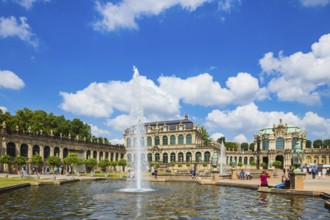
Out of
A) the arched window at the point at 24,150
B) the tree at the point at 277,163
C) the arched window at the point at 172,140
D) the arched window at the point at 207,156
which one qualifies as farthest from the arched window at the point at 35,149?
the tree at the point at 277,163

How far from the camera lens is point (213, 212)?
15117 millimetres

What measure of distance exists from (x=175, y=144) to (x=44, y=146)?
4368 centimetres

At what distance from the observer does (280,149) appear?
101875 mm

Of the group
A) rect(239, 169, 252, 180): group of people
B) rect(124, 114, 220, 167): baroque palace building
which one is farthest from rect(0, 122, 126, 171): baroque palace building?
rect(239, 169, 252, 180): group of people

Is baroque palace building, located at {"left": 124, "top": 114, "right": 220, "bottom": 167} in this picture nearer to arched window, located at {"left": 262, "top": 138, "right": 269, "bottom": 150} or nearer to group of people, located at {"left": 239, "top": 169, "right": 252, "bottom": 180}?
arched window, located at {"left": 262, "top": 138, "right": 269, "bottom": 150}

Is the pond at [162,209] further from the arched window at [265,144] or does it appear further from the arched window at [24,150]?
the arched window at [265,144]

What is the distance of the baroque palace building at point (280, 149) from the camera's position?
321 ft

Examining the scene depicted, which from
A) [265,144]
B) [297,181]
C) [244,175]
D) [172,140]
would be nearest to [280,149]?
[265,144]

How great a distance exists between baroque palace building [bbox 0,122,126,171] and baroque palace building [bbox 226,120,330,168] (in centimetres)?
4427

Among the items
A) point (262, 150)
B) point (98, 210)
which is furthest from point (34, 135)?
point (262, 150)

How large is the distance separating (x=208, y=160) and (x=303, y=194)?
70.7 metres

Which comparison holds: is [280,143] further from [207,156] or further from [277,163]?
[207,156]

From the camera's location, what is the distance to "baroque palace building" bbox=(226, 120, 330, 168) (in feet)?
321

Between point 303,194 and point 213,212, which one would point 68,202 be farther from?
point 303,194
